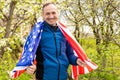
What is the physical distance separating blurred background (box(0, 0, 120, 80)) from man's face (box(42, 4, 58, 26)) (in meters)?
2.20

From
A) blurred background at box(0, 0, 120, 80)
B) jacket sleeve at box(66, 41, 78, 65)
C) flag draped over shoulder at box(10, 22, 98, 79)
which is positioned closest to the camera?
flag draped over shoulder at box(10, 22, 98, 79)

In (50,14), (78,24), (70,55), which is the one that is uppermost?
(78,24)

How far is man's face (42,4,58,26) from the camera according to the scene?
13.8 ft

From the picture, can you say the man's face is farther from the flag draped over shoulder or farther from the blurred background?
the blurred background

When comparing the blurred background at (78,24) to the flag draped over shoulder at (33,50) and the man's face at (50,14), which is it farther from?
the man's face at (50,14)

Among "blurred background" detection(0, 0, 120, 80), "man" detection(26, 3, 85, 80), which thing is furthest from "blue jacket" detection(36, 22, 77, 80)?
"blurred background" detection(0, 0, 120, 80)

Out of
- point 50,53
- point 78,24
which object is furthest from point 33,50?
point 78,24

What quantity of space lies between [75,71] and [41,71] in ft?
2.18

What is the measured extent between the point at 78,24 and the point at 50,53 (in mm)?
6250

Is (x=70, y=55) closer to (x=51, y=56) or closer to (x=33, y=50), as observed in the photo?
(x=51, y=56)

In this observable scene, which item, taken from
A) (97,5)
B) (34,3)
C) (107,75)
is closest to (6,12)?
(34,3)

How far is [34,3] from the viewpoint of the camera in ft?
23.0

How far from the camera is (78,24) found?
1037 cm

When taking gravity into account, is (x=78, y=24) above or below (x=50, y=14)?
above
